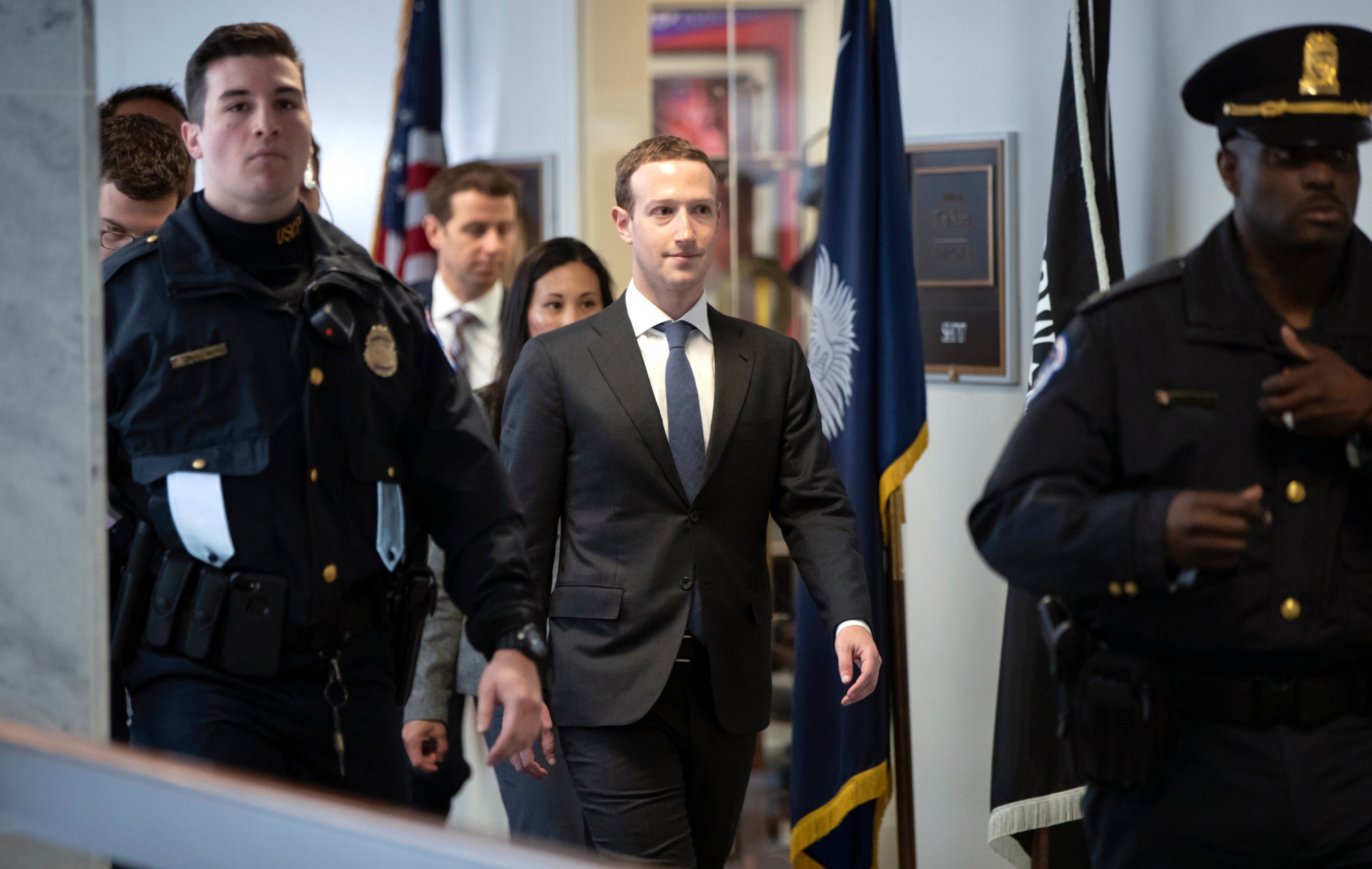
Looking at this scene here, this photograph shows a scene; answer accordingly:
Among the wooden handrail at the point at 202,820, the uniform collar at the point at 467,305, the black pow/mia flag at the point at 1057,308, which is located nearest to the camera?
the wooden handrail at the point at 202,820

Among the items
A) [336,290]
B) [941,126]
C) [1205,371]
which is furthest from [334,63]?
[1205,371]

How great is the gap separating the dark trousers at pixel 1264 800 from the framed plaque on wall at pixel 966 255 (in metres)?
1.66

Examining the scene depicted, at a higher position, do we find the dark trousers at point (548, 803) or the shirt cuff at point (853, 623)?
the shirt cuff at point (853, 623)

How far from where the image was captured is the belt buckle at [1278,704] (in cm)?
162

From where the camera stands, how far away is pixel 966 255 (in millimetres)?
3287

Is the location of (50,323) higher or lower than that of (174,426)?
higher

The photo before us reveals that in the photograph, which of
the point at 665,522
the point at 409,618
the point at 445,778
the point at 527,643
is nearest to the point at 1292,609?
the point at 527,643

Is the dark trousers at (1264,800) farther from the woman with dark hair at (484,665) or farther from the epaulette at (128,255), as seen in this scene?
the epaulette at (128,255)

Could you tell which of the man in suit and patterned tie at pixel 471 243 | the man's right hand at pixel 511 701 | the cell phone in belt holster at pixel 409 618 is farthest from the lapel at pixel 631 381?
the man in suit and patterned tie at pixel 471 243

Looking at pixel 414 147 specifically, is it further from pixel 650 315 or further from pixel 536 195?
pixel 650 315

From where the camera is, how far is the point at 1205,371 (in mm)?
1638

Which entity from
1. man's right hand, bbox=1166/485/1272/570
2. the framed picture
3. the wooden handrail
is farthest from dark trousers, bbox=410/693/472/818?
man's right hand, bbox=1166/485/1272/570

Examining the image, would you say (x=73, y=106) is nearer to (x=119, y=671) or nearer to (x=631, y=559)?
(x=119, y=671)

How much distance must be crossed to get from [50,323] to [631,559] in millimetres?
1012
